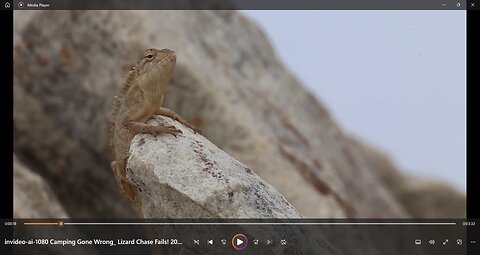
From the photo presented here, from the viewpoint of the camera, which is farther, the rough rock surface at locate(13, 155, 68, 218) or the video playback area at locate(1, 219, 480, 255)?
the rough rock surface at locate(13, 155, 68, 218)

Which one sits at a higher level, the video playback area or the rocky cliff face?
the rocky cliff face

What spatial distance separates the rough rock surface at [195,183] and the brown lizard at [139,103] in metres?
0.60

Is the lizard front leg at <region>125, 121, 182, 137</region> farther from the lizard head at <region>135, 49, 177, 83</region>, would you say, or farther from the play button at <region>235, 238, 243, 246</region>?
the play button at <region>235, 238, 243, 246</region>

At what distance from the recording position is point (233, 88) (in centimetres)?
1086

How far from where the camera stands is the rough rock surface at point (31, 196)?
29.7ft

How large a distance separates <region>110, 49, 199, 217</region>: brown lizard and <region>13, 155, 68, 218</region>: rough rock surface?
211cm

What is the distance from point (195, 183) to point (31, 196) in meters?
4.15

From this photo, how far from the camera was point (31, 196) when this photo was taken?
30.5 feet

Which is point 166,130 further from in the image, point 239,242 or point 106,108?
point 106,108

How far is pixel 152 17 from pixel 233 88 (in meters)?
1.52

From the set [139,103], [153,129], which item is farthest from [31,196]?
[153,129]

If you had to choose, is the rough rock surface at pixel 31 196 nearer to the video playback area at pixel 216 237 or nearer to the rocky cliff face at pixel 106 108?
the video playback area at pixel 216 237

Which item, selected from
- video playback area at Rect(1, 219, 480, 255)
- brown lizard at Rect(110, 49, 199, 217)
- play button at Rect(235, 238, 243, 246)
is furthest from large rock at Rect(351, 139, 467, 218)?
play button at Rect(235, 238, 243, 246)

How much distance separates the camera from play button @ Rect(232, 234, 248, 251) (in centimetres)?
564
